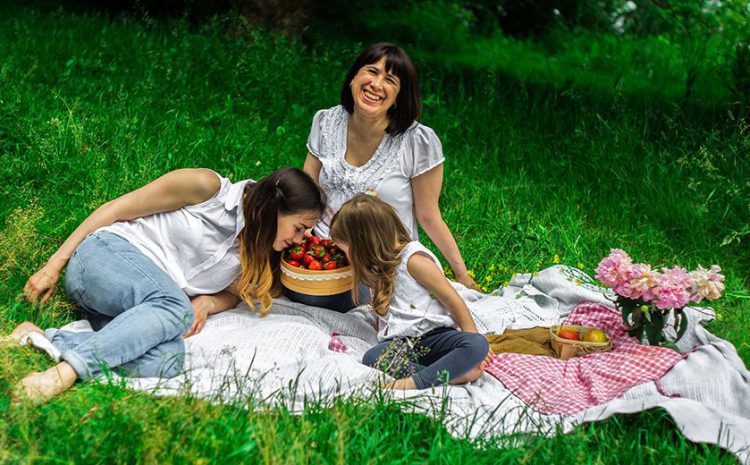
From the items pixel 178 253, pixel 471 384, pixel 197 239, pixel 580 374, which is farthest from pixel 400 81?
pixel 580 374

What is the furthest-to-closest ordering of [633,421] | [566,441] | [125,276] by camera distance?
[125,276], [633,421], [566,441]

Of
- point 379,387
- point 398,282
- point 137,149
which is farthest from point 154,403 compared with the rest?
point 137,149

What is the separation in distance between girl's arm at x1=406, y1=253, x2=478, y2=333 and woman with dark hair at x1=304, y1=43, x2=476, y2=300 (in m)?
0.81

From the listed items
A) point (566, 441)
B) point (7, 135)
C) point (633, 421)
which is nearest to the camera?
point (566, 441)

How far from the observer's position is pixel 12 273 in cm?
445

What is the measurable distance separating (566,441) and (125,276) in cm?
212

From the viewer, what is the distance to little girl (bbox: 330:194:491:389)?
13.4 ft

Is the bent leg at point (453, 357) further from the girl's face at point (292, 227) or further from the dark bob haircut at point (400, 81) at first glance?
the dark bob haircut at point (400, 81)

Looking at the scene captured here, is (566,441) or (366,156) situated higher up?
(366,156)

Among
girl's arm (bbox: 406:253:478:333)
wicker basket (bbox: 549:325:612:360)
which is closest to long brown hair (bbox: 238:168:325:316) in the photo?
girl's arm (bbox: 406:253:478:333)

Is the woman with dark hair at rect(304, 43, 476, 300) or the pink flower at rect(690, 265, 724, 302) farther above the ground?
the woman with dark hair at rect(304, 43, 476, 300)

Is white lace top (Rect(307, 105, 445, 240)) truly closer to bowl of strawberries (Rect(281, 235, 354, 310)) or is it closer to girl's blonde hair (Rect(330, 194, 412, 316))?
bowl of strawberries (Rect(281, 235, 354, 310))

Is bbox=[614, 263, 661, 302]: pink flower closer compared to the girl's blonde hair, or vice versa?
bbox=[614, 263, 661, 302]: pink flower

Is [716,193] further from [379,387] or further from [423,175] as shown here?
[379,387]
